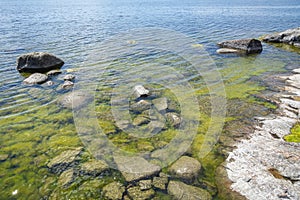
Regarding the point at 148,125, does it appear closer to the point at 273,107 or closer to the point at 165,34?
the point at 273,107

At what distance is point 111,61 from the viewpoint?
18.2 meters

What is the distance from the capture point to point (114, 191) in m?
6.39

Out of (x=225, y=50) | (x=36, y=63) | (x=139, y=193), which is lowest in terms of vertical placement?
(x=139, y=193)

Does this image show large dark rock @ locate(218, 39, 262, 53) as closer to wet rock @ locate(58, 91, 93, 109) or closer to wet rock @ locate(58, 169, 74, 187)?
wet rock @ locate(58, 91, 93, 109)

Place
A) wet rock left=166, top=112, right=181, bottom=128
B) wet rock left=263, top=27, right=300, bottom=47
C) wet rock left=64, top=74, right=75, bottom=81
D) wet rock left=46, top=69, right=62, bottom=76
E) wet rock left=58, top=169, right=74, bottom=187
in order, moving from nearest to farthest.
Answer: wet rock left=58, top=169, right=74, bottom=187
wet rock left=166, top=112, right=181, bottom=128
wet rock left=64, top=74, right=75, bottom=81
wet rock left=46, top=69, right=62, bottom=76
wet rock left=263, top=27, right=300, bottom=47

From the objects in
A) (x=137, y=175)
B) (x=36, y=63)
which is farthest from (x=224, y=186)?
(x=36, y=63)

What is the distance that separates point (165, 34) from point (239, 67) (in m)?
13.5

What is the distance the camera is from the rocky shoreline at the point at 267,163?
20.1ft

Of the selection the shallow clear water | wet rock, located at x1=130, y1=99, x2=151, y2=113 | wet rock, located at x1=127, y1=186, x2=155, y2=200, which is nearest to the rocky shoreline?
the shallow clear water

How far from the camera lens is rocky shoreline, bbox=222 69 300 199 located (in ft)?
20.1

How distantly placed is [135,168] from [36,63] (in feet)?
43.0

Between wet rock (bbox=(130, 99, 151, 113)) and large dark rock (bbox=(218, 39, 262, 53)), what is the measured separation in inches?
578

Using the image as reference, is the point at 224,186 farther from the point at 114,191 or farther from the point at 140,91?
the point at 140,91

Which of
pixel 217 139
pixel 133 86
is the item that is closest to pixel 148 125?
pixel 217 139
